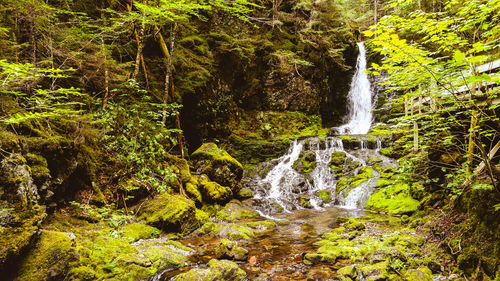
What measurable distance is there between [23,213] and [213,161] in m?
7.75

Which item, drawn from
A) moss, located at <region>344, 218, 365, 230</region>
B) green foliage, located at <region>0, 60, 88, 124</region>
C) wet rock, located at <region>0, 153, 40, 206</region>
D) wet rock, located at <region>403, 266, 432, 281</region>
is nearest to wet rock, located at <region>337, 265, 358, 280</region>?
wet rock, located at <region>403, 266, 432, 281</region>

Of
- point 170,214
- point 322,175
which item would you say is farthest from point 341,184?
point 170,214

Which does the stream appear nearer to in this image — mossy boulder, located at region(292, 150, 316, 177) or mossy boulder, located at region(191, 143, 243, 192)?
mossy boulder, located at region(292, 150, 316, 177)

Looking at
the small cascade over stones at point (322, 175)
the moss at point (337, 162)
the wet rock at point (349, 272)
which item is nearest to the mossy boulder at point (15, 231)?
the wet rock at point (349, 272)

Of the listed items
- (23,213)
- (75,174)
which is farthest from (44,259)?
(75,174)

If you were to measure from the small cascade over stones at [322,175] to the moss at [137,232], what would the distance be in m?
5.37

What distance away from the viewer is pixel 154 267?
173 inches

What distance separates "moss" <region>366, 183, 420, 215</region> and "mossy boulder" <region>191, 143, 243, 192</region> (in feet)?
19.8

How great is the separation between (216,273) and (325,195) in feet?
30.2

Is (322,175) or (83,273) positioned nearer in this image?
(83,273)

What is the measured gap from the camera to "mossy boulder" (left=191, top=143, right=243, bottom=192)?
10705mm

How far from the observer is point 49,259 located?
10.8ft

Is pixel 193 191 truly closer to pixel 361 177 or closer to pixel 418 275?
pixel 418 275

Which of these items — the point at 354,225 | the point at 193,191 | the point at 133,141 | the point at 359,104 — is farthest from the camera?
the point at 359,104
